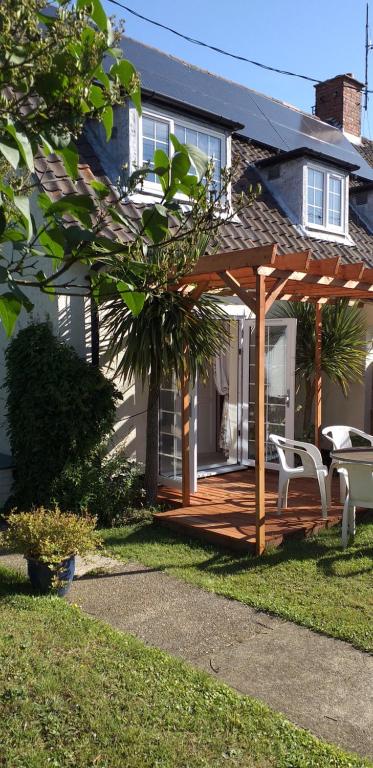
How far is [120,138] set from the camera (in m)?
9.03

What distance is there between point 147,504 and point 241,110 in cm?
906

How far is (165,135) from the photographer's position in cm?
940

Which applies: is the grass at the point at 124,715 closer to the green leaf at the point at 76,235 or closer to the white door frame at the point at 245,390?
the green leaf at the point at 76,235

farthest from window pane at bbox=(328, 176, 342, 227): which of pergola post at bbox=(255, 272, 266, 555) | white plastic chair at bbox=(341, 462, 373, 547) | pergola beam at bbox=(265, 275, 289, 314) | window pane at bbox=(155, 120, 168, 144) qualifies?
white plastic chair at bbox=(341, 462, 373, 547)

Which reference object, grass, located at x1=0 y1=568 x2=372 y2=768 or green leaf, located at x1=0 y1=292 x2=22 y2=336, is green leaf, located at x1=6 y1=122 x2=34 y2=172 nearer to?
green leaf, located at x1=0 y1=292 x2=22 y2=336

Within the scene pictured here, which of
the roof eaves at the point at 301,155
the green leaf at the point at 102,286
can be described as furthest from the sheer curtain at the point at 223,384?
the green leaf at the point at 102,286

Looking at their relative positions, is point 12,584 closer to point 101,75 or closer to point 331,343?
point 101,75

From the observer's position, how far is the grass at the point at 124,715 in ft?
9.71

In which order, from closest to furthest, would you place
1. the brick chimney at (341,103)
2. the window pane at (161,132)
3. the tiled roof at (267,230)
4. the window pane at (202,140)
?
the window pane at (161,132), the window pane at (202,140), the tiled roof at (267,230), the brick chimney at (341,103)

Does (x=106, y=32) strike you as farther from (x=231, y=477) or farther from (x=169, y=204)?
(x=231, y=477)

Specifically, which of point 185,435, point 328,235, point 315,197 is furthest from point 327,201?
point 185,435

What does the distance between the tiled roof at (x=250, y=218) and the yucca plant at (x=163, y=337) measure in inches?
36.7

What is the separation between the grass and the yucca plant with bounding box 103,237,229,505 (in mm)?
3253

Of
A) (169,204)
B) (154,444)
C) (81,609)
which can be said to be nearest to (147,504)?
(154,444)
